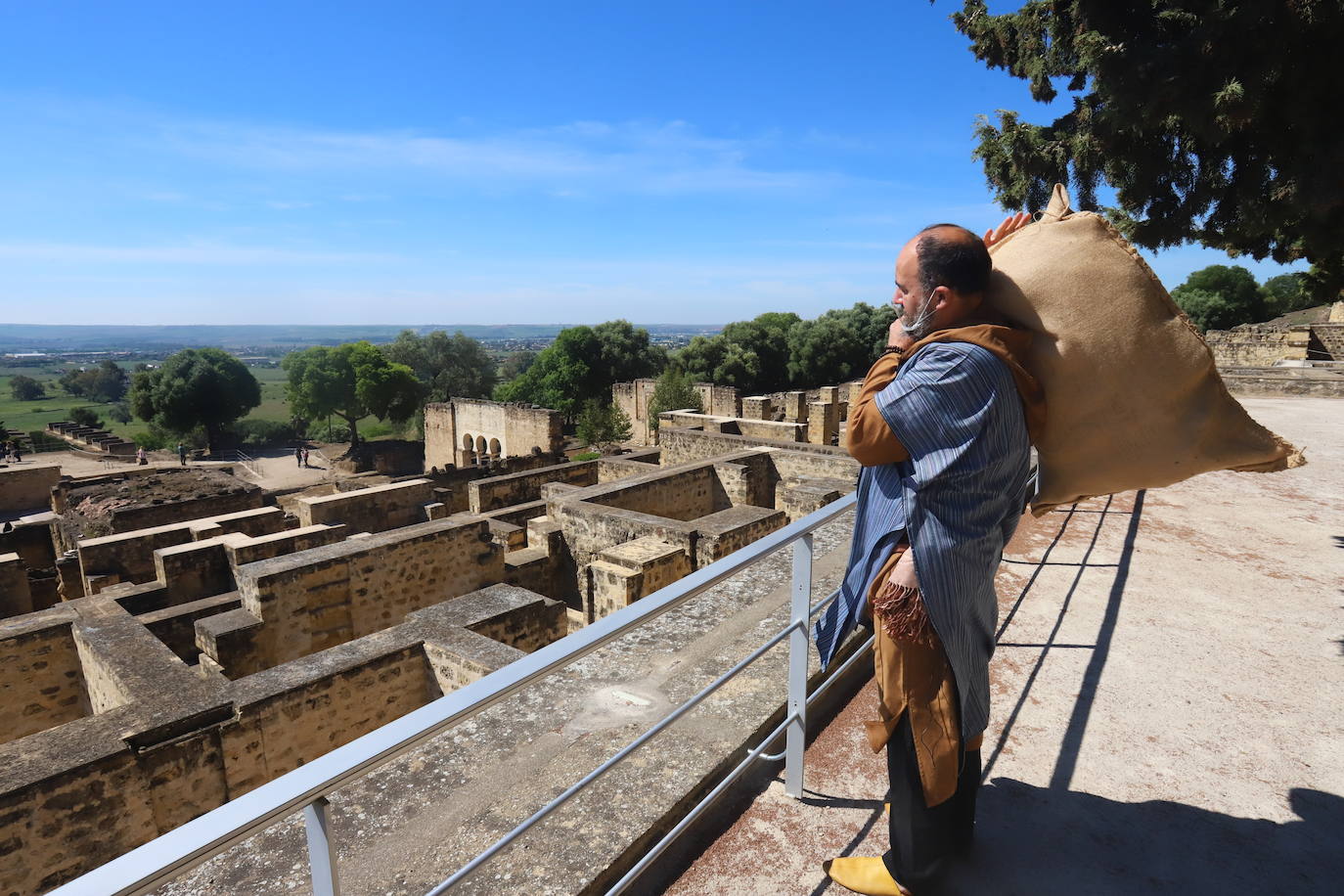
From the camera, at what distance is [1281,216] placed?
5719 mm

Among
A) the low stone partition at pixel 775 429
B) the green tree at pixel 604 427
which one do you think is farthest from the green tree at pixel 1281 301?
the low stone partition at pixel 775 429

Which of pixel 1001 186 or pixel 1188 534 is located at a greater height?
pixel 1001 186

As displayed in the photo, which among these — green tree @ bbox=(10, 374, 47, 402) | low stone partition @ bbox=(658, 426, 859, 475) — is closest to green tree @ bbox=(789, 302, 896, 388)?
low stone partition @ bbox=(658, 426, 859, 475)

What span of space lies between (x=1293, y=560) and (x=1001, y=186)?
5.44 m

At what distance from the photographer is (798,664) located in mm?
2418

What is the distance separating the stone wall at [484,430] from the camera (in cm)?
3017

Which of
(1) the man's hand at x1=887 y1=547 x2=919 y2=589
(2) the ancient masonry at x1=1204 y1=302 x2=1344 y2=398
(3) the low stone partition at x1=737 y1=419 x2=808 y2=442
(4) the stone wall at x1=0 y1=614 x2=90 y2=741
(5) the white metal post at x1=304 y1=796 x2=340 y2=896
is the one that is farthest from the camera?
(2) the ancient masonry at x1=1204 y1=302 x2=1344 y2=398

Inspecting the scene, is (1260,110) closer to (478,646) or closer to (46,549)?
(478,646)

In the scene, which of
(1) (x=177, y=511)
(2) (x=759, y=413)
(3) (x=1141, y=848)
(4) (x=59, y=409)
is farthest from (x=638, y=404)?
(4) (x=59, y=409)

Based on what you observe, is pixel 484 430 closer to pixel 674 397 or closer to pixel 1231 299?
pixel 674 397

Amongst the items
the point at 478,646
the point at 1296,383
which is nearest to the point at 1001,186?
the point at 478,646

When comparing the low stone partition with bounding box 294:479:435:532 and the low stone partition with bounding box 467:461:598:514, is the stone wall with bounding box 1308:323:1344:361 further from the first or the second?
the low stone partition with bounding box 294:479:435:532

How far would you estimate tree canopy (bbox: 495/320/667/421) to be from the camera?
43438mm

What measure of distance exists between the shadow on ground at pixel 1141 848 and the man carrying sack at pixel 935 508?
33 cm
